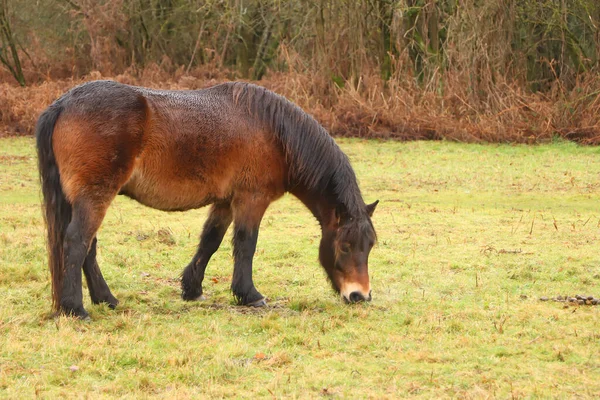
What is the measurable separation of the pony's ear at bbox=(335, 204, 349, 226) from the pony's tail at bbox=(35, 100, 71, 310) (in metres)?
2.14

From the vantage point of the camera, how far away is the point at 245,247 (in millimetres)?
6887

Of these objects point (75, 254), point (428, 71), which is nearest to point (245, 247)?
point (75, 254)

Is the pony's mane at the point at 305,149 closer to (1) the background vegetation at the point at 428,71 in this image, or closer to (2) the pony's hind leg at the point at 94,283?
(2) the pony's hind leg at the point at 94,283

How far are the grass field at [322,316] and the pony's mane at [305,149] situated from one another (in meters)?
0.94

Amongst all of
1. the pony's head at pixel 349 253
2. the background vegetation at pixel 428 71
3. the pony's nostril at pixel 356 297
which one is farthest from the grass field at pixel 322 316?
the background vegetation at pixel 428 71

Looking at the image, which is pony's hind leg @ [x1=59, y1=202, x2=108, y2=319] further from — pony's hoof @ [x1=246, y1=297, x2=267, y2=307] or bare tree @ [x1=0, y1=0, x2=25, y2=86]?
bare tree @ [x1=0, y1=0, x2=25, y2=86]

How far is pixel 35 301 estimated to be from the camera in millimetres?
6781

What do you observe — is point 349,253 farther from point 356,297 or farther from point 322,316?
point 322,316

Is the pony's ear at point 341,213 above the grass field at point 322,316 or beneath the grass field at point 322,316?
above

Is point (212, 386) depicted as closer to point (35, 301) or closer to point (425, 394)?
point (425, 394)

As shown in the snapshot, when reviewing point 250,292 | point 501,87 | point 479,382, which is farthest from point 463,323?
point 501,87

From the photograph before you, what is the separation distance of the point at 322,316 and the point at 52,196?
2203 mm

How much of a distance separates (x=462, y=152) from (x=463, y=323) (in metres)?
10.8

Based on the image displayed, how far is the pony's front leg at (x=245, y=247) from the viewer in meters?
6.88
